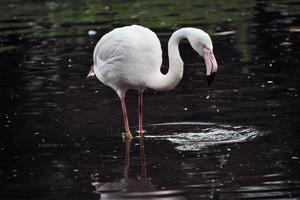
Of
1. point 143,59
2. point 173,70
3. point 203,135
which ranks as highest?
point 143,59

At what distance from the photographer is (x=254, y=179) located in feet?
27.7

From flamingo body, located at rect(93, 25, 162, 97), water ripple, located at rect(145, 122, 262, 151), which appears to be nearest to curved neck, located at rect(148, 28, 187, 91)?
flamingo body, located at rect(93, 25, 162, 97)

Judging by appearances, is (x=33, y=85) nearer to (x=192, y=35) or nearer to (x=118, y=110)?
(x=118, y=110)

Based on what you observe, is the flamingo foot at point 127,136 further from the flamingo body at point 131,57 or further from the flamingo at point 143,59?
the flamingo body at point 131,57

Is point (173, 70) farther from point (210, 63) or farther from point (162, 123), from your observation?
point (162, 123)

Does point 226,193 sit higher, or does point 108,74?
point 108,74

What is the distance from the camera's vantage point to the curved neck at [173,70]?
9.64 metres

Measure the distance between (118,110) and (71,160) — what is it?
7.81ft

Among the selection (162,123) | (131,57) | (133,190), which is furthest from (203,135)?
(133,190)

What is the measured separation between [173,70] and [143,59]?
0.50 meters

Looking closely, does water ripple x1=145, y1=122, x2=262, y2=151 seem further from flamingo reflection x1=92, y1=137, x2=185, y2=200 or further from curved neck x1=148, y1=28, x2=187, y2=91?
flamingo reflection x1=92, y1=137, x2=185, y2=200

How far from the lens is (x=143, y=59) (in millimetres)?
10008

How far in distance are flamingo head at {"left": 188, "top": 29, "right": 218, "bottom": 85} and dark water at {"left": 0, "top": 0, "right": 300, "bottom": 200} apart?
2.73 ft

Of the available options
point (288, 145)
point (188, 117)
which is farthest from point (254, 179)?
point (188, 117)
